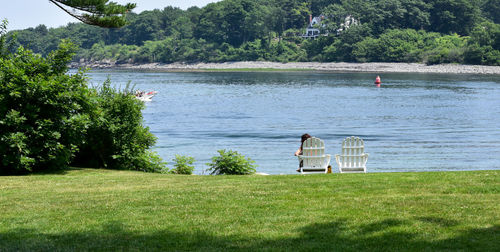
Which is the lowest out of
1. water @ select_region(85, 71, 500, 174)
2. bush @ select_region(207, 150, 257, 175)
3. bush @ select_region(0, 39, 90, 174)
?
water @ select_region(85, 71, 500, 174)

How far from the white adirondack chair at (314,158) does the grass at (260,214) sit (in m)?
2.85

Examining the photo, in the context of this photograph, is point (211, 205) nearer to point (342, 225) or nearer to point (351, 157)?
point (342, 225)

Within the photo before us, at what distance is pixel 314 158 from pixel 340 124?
81.7 feet

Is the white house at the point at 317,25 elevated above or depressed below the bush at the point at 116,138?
above

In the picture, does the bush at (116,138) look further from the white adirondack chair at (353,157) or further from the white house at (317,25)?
the white house at (317,25)

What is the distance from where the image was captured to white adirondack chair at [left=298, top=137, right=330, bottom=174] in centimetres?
1452

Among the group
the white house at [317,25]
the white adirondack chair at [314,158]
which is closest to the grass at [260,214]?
the white adirondack chair at [314,158]

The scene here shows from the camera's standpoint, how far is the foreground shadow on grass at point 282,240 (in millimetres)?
6707

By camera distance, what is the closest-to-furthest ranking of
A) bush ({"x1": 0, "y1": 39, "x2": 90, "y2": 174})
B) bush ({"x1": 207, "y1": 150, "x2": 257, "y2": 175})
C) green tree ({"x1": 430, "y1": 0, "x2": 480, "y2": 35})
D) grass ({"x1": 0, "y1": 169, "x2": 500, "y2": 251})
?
grass ({"x1": 0, "y1": 169, "x2": 500, "y2": 251})
bush ({"x1": 0, "y1": 39, "x2": 90, "y2": 174})
bush ({"x1": 207, "y1": 150, "x2": 257, "y2": 175})
green tree ({"x1": 430, "y1": 0, "x2": 480, "y2": 35})

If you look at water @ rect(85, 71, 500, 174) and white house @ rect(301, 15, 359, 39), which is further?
white house @ rect(301, 15, 359, 39)

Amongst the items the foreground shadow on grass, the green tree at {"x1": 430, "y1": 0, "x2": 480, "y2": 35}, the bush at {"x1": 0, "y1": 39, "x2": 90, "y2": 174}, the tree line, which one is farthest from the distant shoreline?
the foreground shadow on grass

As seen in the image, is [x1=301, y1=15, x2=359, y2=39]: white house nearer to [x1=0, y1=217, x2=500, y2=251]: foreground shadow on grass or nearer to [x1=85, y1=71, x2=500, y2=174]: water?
[x1=85, y1=71, x2=500, y2=174]: water

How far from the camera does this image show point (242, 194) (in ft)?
32.1

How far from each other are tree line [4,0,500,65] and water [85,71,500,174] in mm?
54637
